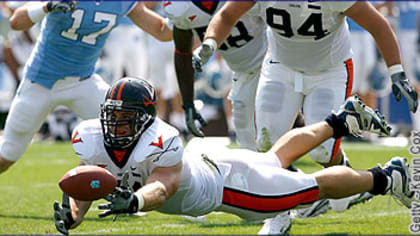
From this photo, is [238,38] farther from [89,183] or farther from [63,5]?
[89,183]

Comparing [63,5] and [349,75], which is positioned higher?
[63,5]

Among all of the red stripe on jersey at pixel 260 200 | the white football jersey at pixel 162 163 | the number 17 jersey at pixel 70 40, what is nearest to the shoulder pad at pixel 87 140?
the white football jersey at pixel 162 163

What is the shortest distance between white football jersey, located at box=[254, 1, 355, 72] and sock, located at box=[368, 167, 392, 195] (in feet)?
2.48

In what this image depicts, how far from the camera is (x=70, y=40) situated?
4.11 metres

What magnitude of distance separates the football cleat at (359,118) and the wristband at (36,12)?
1.78 m

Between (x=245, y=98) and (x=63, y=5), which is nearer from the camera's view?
(x=63, y=5)

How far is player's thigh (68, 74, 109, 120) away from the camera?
4.07 meters

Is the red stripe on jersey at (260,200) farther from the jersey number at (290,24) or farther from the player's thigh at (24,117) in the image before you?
the player's thigh at (24,117)

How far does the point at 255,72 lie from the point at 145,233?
4.33 ft

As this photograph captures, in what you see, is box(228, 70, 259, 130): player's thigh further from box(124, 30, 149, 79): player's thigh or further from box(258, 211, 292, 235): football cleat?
box(124, 30, 149, 79): player's thigh

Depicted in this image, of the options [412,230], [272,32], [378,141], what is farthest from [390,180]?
[378,141]

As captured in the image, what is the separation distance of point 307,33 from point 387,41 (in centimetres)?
41

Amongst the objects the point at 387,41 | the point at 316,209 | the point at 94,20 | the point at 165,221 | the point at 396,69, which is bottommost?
the point at 165,221

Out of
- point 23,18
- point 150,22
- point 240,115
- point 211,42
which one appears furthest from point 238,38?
point 23,18
